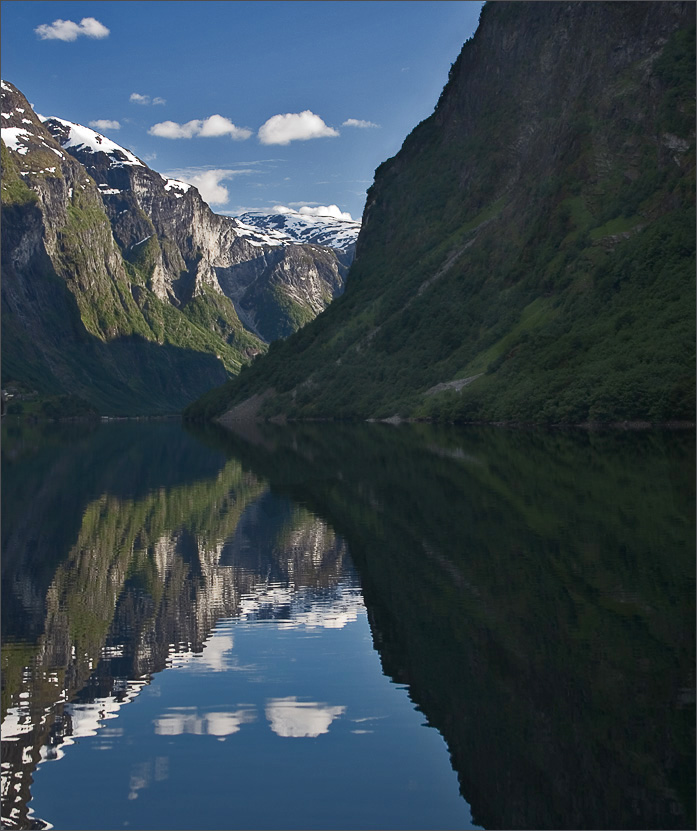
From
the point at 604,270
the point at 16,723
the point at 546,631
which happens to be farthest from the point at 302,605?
the point at 604,270

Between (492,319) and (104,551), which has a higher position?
(492,319)

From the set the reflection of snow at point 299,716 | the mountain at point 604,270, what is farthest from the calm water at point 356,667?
the mountain at point 604,270

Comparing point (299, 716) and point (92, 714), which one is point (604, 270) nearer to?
point (299, 716)

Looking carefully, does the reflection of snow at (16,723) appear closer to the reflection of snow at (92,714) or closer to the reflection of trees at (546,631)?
the reflection of snow at (92,714)

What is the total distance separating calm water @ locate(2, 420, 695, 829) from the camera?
52.3 feet

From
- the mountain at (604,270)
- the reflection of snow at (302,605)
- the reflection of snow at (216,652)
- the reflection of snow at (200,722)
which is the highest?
the mountain at (604,270)

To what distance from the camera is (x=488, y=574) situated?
31109mm

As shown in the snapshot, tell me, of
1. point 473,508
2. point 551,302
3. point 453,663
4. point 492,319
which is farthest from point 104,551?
point 492,319

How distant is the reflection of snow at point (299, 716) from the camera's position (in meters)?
18.6

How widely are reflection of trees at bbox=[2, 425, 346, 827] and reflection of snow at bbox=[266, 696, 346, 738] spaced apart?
10.7 feet

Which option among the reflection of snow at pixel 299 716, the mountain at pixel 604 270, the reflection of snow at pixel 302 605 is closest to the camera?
the reflection of snow at pixel 299 716

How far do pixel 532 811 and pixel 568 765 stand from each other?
149 centimetres

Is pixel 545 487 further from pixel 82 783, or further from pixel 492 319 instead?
pixel 492 319

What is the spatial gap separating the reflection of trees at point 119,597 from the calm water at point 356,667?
0.34 ft
